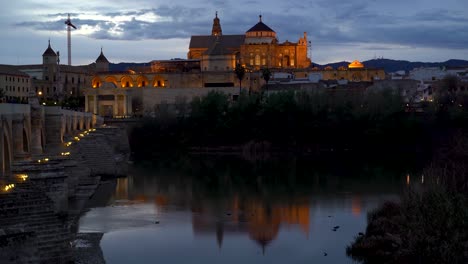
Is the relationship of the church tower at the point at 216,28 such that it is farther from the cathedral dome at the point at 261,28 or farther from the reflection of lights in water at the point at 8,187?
the reflection of lights in water at the point at 8,187

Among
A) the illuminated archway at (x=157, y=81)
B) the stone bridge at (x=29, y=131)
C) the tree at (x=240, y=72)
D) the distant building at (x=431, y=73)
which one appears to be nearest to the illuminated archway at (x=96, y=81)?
the illuminated archway at (x=157, y=81)

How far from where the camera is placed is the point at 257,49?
2773 inches

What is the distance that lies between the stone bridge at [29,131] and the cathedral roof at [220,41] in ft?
134

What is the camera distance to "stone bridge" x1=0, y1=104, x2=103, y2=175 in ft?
59.6

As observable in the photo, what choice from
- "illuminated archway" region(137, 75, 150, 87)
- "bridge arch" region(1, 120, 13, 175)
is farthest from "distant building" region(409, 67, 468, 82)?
"bridge arch" region(1, 120, 13, 175)

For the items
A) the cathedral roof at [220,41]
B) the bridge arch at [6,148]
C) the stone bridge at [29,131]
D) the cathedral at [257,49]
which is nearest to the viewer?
the bridge arch at [6,148]

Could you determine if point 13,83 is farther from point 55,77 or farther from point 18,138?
point 18,138

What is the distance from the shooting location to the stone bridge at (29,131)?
18172mm

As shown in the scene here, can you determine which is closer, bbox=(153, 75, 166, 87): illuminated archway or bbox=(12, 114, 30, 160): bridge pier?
bbox=(12, 114, 30, 160): bridge pier

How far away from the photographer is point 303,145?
48.5 m

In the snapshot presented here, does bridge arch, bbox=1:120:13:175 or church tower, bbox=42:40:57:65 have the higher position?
church tower, bbox=42:40:57:65

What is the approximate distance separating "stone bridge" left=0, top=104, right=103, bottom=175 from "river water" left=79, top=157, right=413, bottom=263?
2.31 metres

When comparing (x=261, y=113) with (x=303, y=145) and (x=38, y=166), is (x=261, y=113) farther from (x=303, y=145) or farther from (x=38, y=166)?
(x=38, y=166)

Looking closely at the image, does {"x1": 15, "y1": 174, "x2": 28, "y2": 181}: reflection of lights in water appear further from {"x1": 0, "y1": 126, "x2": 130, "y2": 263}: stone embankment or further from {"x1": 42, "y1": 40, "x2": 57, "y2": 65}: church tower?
{"x1": 42, "y1": 40, "x2": 57, "y2": 65}: church tower
